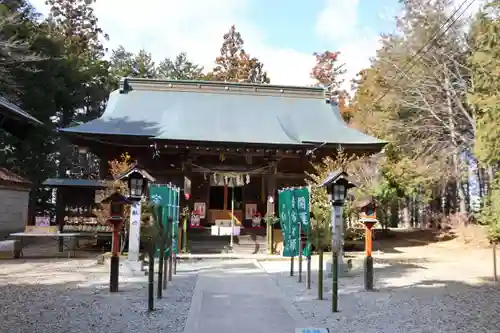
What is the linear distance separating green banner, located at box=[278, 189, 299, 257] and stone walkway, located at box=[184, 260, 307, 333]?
161 centimetres

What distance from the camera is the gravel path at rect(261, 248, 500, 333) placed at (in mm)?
5918

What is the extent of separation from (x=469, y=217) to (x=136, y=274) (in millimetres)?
17470

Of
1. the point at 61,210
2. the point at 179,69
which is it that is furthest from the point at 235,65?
the point at 61,210

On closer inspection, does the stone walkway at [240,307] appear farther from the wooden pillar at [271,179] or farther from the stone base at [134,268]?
the wooden pillar at [271,179]

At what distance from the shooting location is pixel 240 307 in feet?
22.5

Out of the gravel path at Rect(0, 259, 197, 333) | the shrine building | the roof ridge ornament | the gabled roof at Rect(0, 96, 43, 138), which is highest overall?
the roof ridge ornament

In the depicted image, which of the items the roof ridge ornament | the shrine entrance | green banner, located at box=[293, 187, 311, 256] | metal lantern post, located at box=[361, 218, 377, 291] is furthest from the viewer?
the roof ridge ornament

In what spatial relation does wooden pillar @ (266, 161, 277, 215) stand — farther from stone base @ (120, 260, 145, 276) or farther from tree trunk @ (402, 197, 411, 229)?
tree trunk @ (402, 197, 411, 229)

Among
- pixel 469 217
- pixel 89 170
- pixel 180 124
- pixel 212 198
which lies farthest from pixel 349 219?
pixel 89 170

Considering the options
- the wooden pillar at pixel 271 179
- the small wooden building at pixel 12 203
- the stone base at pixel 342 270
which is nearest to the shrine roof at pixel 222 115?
the wooden pillar at pixel 271 179

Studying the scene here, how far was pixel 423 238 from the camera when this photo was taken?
72.2 ft

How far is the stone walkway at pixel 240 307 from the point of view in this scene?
5.66m

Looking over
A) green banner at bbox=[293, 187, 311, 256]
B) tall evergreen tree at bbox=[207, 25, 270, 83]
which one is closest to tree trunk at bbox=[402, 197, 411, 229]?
tall evergreen tree at bbox=[207, 25, 270, 83]

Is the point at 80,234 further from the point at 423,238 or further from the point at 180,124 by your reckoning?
the point at 423,238
